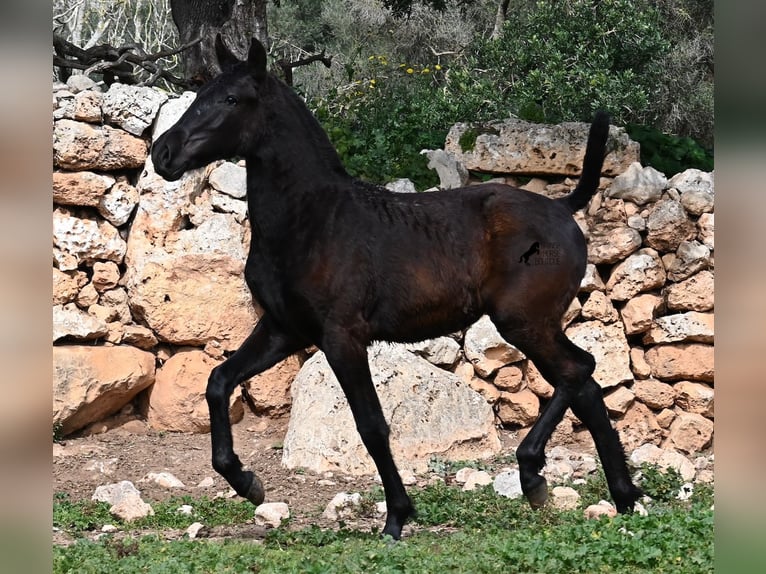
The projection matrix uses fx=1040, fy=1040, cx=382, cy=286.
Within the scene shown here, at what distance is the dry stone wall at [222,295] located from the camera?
9.48 metres

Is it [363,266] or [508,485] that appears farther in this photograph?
[508,485]

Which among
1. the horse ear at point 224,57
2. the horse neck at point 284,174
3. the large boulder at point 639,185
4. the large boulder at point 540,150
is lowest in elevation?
the horse neck at point 284,174

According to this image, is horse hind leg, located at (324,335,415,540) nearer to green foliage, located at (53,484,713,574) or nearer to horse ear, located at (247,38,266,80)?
green foliage, located at (53,484,713,574)

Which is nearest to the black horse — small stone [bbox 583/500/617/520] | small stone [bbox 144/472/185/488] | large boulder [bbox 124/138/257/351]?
small stone [bbox 583/500/617/520]

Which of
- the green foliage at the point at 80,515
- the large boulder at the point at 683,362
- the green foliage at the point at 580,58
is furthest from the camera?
the green foliage at the point at 580,58

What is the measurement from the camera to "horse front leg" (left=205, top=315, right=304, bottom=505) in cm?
576

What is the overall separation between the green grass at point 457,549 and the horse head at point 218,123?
2.04 metres

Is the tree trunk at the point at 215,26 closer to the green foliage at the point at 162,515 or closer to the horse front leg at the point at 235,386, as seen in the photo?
the green foliage at the point at 162,515

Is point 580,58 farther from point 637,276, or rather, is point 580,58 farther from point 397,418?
point 397,418

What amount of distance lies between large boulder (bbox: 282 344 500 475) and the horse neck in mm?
3001

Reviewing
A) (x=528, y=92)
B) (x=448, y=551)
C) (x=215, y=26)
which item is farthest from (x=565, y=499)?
(x=528, y=92)

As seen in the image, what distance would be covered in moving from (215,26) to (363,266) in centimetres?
616

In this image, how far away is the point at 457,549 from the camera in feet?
17.7

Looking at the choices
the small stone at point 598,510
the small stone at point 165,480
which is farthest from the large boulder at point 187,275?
the small stone at point 598,510
